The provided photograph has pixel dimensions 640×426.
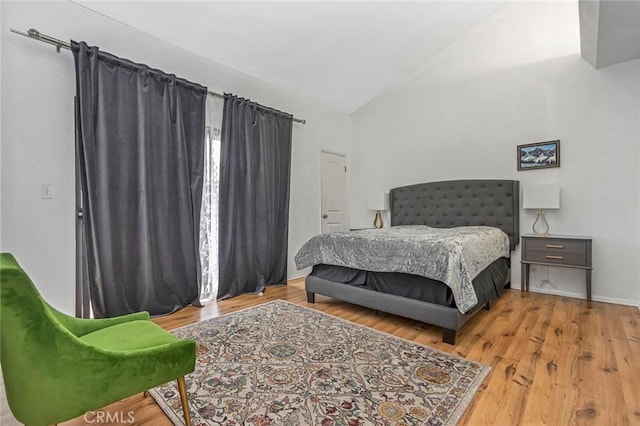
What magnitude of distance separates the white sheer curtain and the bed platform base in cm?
117

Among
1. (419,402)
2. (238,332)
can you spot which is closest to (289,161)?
(238,332)

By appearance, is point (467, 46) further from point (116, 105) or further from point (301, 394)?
point (301, 394)

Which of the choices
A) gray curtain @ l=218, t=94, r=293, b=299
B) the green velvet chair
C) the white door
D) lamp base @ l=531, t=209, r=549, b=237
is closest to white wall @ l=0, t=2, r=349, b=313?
gray curtain @ l=218, t=94, r=293, b=299

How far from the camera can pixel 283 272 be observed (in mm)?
4199

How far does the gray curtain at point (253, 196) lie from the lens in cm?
360

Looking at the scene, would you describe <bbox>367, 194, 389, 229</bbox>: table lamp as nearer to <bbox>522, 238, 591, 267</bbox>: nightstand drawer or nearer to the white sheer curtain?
<bbox>522, 238, 591, 267</bbox>: nightstand drawer

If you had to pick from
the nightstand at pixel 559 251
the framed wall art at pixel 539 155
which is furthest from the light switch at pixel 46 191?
the framed wall art at pixel 539 155

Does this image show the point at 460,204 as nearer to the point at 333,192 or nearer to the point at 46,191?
the point at 333,192

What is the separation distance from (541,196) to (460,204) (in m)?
0.96

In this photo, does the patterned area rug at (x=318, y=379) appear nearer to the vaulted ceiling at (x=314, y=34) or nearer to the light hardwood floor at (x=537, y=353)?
the light hardwood floor at (x=537, y=353)

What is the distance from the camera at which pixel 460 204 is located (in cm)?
427

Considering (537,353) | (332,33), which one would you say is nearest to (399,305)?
(537,353)

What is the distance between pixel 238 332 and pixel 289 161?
2.51m

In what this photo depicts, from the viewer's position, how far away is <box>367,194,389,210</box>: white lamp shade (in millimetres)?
4945
